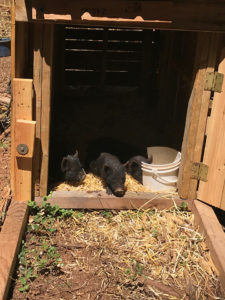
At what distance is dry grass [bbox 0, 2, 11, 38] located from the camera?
14.9 meters

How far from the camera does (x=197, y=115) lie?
5.09 meters

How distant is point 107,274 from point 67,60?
5.87 metres

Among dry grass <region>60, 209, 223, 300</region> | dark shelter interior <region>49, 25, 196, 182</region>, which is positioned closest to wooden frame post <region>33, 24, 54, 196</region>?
dry grass <region>60, 209, 223, 300</region>

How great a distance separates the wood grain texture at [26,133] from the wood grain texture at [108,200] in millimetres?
771

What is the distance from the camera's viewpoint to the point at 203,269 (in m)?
4.45

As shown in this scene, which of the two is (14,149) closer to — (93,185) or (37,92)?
(37,92)

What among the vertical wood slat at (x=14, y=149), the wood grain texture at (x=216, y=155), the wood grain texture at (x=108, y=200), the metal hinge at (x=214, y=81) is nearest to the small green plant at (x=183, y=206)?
the wood grain texture at (x=108, y=200)

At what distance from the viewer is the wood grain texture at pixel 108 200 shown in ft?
17.2

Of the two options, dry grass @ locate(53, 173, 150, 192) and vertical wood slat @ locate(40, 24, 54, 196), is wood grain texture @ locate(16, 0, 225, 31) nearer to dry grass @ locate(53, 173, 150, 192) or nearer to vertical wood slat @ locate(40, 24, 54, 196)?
vertical wood slat @ locate(40, 24, 54, 196)

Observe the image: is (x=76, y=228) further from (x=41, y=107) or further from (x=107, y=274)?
(x=41, y=107)

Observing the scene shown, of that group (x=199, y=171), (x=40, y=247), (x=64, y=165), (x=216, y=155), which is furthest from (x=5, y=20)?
(x=40, y=247)

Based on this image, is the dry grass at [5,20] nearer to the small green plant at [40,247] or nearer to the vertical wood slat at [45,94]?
the vertical wood slat at [45,94]

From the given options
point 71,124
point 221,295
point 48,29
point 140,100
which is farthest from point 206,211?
point 140,100

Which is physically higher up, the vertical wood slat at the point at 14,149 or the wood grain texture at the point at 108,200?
the vertical wood slat at the point at 14,149
